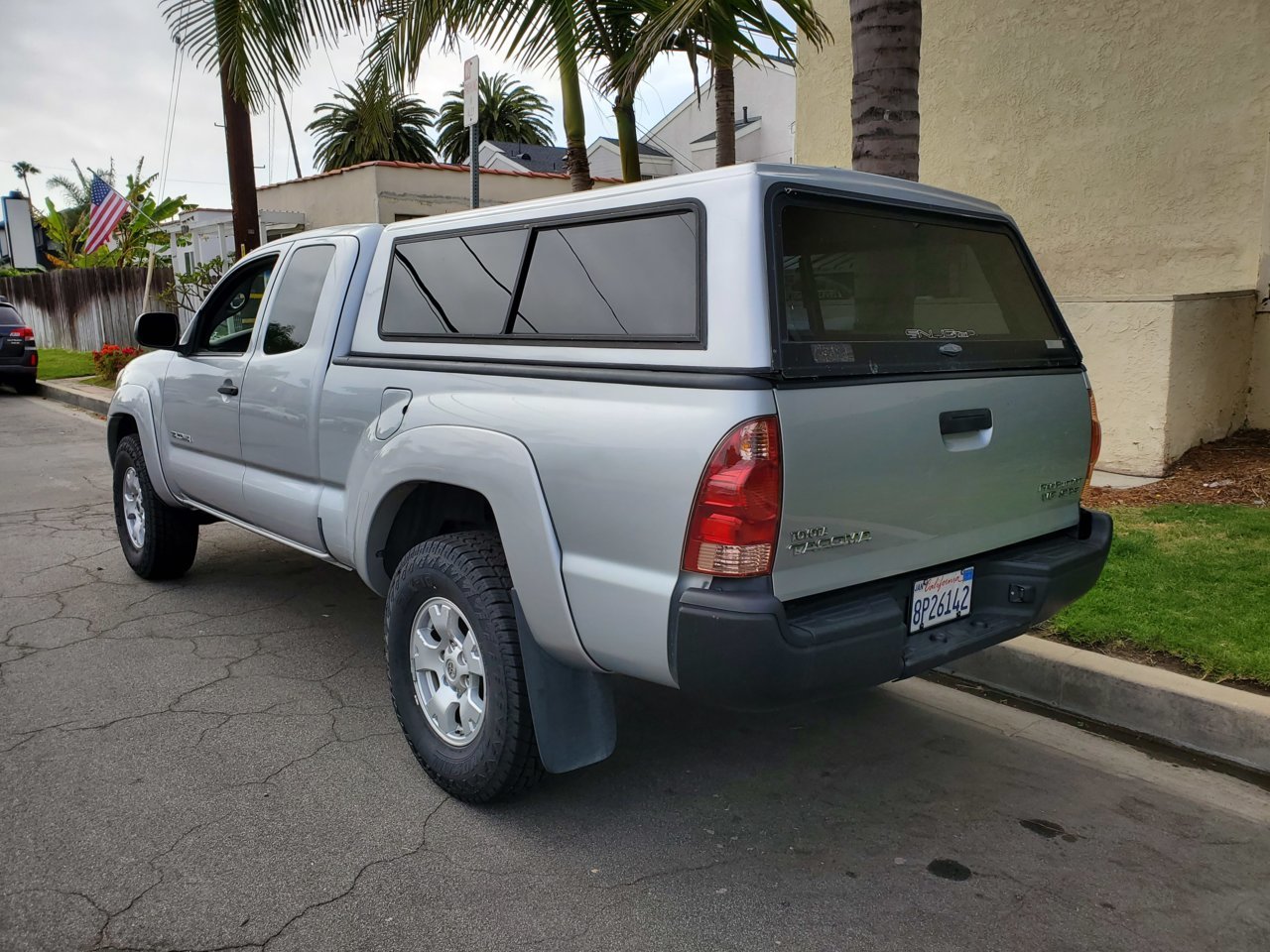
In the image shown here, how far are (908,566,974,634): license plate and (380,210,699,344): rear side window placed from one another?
3.56ft

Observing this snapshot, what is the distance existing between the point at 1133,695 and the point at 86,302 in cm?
2644

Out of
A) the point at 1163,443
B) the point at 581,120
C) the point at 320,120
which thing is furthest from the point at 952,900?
the point at 320,120

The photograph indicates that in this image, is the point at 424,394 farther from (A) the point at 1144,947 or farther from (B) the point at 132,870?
(A) the point at 1144,947

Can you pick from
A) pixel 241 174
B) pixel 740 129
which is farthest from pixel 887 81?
pixel 740 129

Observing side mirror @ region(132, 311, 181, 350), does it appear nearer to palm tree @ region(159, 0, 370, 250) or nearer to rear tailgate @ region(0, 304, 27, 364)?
palm tree @ region(159, 0, 370, 250)

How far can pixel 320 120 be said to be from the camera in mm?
48469

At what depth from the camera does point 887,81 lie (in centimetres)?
566

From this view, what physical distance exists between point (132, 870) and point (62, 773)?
2.67 ft

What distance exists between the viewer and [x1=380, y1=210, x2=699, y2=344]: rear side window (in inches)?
115

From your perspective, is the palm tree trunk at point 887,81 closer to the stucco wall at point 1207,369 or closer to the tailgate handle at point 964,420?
the stucco wall at point 1207,369

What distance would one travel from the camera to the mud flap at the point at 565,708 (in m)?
3.12

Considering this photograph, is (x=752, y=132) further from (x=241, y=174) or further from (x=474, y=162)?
(x=474, y=162)

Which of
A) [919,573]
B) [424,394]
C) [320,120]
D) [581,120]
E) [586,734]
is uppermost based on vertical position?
[320,120]

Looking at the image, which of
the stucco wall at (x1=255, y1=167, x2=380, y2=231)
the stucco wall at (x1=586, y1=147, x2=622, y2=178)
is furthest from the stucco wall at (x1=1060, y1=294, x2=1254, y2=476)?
the stucco wall at (x1=586, y1=147, x2=622, y2=178)
